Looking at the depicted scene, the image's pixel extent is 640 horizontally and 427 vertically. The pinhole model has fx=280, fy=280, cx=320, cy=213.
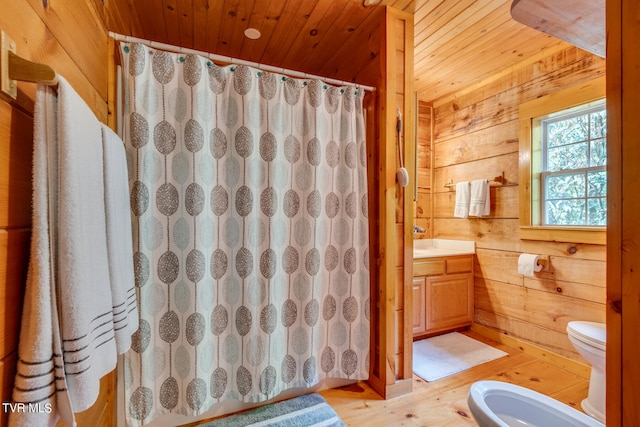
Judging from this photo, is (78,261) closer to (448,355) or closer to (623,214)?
(623,214)

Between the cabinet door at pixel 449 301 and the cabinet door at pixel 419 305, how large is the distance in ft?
0.16

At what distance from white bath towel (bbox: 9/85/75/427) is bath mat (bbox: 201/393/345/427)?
1086mm

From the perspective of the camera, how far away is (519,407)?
47.9 inches

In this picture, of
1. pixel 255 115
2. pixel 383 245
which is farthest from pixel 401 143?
pixel 255 115

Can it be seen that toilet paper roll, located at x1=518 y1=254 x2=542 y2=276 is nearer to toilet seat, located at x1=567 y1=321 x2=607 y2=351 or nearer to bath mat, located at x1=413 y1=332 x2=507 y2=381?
toilet seat, located at x1=567 y1=321 x2=607 y2=351

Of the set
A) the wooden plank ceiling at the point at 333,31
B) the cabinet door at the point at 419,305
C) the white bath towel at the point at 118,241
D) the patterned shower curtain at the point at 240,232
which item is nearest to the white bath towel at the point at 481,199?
the cabinet door at the point at 419,305

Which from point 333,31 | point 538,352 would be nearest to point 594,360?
point 538,352

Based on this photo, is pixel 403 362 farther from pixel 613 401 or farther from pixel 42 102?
pixel 42 102

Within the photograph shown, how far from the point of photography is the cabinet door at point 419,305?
2473 mm

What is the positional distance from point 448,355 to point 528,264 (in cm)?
98

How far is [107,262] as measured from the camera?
88cm

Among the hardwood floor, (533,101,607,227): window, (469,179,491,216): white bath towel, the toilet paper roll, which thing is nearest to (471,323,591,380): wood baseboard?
the hardwood floor

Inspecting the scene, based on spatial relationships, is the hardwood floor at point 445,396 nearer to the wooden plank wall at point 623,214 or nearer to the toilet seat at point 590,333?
the toilet seat at point 590,333

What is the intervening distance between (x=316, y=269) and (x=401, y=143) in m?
0.96
